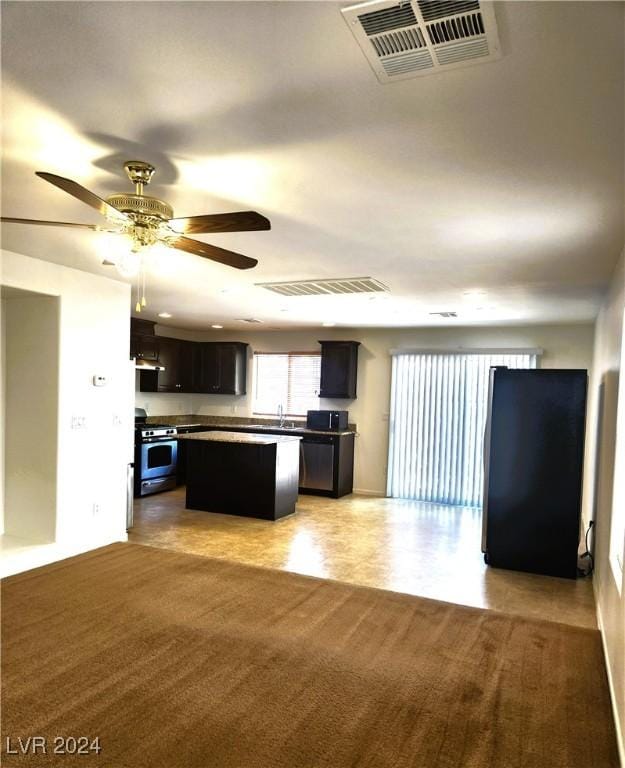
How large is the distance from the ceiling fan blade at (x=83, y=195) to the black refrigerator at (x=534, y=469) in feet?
11.6

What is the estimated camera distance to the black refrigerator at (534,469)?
4.44 m

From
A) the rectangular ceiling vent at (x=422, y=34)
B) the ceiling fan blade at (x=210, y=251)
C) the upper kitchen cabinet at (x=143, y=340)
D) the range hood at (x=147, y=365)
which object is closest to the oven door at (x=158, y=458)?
the range hood at (x=147, y=365)

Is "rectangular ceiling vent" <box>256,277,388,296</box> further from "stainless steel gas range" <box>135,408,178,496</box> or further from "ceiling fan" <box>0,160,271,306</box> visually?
"stainless steel gas range" <box>135,408,178,496</box>

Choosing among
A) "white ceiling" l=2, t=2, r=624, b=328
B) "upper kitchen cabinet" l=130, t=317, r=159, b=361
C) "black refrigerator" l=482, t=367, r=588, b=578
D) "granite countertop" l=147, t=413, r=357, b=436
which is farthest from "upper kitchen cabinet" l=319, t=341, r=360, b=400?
"white ceiling" l=2, t=2, r=624, b=328

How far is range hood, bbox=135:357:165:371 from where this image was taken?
722 cm

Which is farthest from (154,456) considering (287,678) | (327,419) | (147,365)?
(287,678)

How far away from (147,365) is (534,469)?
5167 millimetres

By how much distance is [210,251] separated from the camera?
2.71 meters

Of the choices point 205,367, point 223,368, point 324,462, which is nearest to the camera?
point 324,462

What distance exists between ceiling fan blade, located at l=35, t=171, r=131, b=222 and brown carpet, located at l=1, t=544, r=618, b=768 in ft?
6.80

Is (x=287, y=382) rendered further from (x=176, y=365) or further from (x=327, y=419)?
(x=176, y=365)

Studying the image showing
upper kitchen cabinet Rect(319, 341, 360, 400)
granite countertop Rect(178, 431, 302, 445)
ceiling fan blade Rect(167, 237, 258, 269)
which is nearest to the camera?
ceiling fan blade Rect(167, 237, 258, 269)

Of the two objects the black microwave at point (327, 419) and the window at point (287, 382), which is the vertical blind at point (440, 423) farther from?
the window at point (287, 382)

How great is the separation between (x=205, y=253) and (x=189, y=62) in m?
1.19
